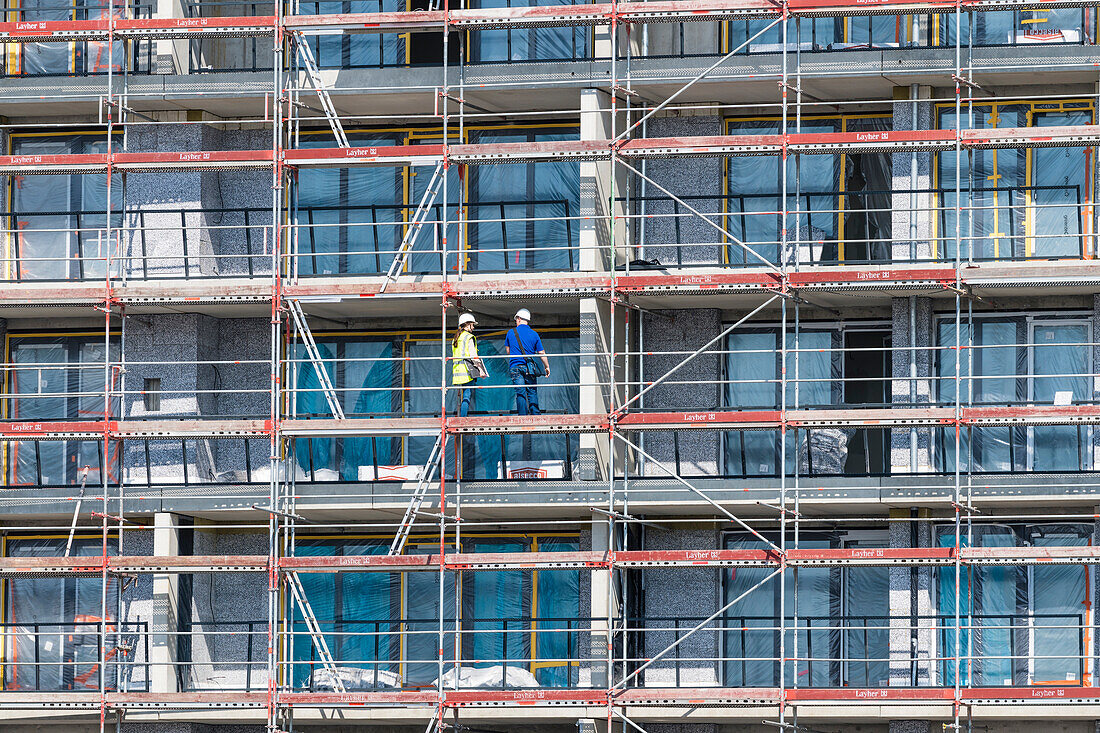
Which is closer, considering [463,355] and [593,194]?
[463,355]

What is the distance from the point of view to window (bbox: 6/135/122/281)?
30156 mm

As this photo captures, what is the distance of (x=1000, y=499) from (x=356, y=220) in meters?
9.50

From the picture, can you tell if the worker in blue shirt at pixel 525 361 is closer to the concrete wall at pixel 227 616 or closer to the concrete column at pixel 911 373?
the concrete wall at pixel 227 616

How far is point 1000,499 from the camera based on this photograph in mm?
27125

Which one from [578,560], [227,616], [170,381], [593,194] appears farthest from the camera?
[170,381]

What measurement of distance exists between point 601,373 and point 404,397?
294 centimetres

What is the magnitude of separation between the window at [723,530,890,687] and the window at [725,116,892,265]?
379cm

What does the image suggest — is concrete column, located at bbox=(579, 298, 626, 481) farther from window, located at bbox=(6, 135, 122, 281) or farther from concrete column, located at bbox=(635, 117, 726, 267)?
window, located at bbox=(6, 135, 122, 281)

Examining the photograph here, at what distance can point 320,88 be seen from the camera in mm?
29000

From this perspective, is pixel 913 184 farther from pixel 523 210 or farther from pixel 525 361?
pixel 525 361

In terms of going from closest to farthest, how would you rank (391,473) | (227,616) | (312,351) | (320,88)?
(312,351), (320,88), (391,473), (227,616)

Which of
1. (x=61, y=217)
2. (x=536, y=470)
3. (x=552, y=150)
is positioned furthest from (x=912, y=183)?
(x=61, y=217)

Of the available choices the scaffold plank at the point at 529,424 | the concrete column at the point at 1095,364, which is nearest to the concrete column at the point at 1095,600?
the concrete column at the point at 1095,364

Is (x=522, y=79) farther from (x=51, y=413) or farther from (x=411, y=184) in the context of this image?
(x=51, y=413)
